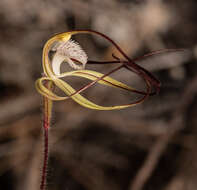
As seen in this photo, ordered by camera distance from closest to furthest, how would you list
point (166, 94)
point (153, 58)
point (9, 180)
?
point (9, 180)
point (153, 58)
point (166, 94)

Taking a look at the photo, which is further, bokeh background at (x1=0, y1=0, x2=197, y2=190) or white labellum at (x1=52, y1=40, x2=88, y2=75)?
bokeh background at (x1=0, y1=0, x2=197, y2=190)

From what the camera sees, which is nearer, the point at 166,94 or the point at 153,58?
the point at 153,58

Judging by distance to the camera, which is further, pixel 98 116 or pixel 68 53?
pixel 98 116

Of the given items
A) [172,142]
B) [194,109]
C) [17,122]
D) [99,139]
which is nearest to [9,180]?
[17,122]

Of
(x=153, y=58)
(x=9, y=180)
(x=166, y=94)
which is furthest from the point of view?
(x=166, y=94)

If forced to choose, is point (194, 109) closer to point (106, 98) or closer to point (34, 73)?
point (106, 98)

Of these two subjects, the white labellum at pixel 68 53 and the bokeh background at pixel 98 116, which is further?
the bokeh background at pixel 98 116

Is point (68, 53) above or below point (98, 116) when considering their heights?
above

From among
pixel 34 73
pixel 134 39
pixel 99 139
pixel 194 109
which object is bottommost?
pixel 99 139
